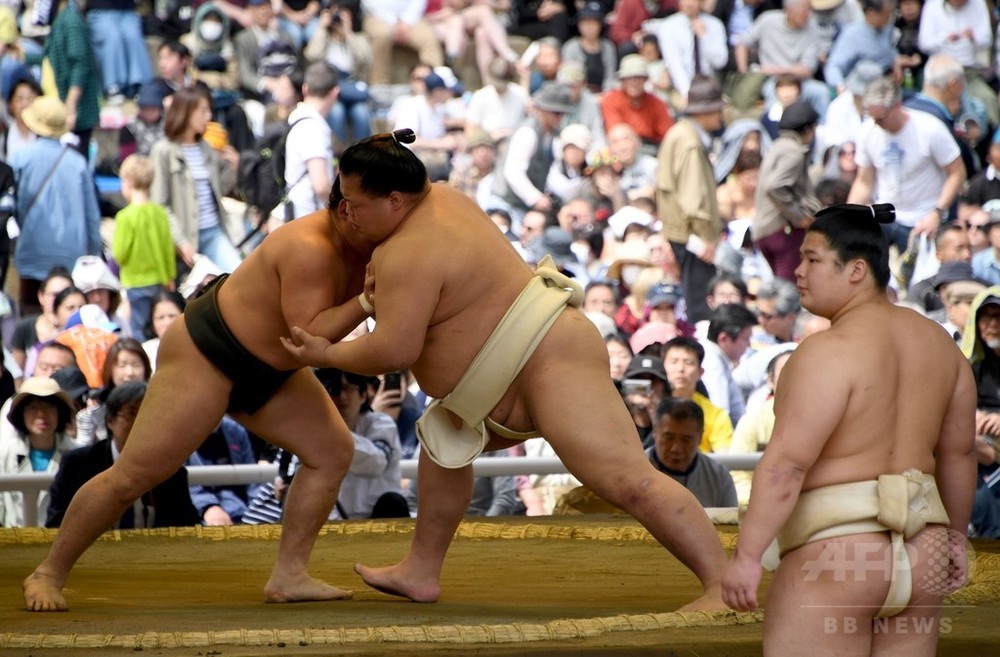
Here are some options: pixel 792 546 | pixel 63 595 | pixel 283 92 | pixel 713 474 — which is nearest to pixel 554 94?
pixel 283 92

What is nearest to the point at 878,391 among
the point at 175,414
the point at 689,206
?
the point at 175,414

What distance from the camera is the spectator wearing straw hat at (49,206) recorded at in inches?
274

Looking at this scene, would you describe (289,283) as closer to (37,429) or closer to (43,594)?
(43,594)

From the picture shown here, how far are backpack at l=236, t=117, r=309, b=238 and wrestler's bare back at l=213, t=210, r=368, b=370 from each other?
157 inches

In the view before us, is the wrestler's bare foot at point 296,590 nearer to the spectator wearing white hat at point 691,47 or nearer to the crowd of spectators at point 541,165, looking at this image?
the crowd of spectators at point 541,165

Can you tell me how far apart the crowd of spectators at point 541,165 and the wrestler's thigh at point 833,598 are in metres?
→ 2.19

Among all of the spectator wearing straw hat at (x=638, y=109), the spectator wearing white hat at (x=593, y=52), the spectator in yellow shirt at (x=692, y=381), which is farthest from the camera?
the spectator wearing white hat at (x=593, y=52)

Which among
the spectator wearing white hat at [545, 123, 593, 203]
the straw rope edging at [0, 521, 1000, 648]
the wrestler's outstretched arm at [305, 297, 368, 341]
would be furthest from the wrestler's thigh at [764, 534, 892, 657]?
the spectator wearing white hat at [545, 123, 593, 203]

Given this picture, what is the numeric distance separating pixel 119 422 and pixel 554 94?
4410 millimetres

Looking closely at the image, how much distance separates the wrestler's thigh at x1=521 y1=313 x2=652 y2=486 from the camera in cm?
287

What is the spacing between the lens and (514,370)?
9.62ft

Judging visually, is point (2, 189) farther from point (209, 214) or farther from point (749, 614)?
point (749, 614)

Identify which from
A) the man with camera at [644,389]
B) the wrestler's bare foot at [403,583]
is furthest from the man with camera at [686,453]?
the wrestler's bare foot at [403,583]

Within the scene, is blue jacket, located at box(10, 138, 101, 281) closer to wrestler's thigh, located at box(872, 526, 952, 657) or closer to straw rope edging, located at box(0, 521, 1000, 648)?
straw rope edging, located at box(0, 521, 1000, 648)
